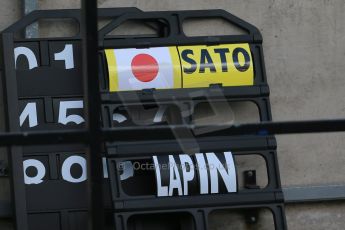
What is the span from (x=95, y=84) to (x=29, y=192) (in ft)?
6.29

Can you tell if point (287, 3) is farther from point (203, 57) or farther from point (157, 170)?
point (157, 170)

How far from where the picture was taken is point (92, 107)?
2178 mm

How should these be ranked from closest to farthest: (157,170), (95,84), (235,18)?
(95,84) → (157,170) → (235,18)

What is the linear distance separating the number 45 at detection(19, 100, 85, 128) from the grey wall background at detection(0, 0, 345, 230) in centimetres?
97

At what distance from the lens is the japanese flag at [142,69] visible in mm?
3994

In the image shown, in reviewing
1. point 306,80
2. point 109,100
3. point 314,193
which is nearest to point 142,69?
Answer: point 109,100

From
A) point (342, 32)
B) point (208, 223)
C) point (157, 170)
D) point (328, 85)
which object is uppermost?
point (342, 32)

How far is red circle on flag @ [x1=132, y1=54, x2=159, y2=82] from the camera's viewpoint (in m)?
4.01

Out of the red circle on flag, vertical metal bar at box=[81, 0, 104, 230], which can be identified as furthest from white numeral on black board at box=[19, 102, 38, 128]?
vertical metal bar at box=[81, 0, 104, 230]

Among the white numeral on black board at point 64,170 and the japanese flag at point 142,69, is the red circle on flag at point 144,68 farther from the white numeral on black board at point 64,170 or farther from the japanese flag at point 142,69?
the white numeral on black board at point 64,170

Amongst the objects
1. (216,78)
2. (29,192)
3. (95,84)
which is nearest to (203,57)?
(216,78)

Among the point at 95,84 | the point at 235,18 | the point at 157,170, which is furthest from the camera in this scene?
the point at 235,18

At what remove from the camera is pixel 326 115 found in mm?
4418

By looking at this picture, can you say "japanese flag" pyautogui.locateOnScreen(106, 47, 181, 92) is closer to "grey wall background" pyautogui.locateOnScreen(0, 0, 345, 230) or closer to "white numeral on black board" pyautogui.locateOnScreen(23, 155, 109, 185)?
"white numeral on black board" pyautogui.locateOnScreen(23, 155, 109, 185)
